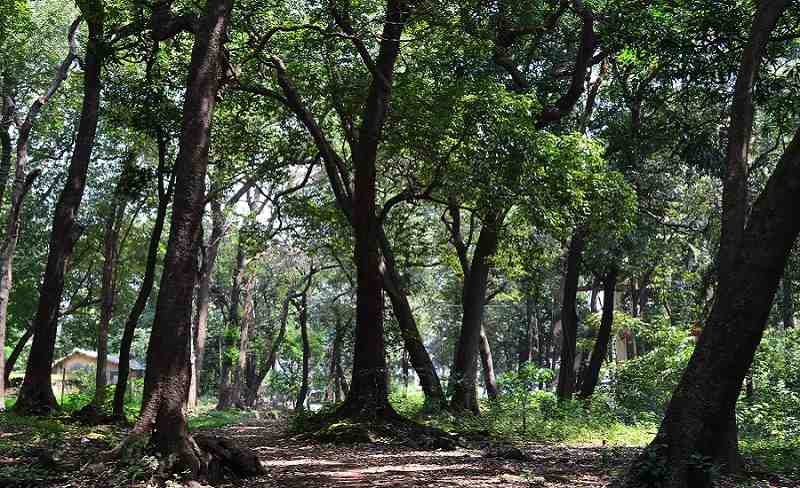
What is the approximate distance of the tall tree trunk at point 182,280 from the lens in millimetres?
7621

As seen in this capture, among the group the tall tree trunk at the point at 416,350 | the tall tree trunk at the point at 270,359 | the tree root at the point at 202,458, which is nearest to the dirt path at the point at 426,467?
the tree root at the point at 202,458

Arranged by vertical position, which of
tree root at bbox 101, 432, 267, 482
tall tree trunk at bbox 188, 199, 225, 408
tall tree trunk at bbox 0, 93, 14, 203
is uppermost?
tall tree trunk at bbox 0, 93, 14, 203

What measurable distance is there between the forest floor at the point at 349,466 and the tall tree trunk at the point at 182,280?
0.40m

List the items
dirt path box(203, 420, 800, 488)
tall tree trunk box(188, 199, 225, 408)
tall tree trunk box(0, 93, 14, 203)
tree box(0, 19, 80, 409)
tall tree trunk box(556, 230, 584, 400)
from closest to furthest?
dirt path box(203, 420, 800, 488) → tree box(0, 19, 80, 409) → tall tree trunk box(556, 230, 584, 400) → tall tree trunk box(0, 93, 14, 203) → tall tree trunk box(188, 199, 225, 408)

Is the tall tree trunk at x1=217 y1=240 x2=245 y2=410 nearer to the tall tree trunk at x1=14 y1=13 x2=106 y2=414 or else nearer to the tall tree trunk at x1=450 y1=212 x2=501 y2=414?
the tall tree trunk at x1=450 y1=212 x2=501 y2=414

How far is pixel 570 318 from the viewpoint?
2052 centimetres

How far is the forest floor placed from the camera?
7301mm

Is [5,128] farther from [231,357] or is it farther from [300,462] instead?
[231,357]

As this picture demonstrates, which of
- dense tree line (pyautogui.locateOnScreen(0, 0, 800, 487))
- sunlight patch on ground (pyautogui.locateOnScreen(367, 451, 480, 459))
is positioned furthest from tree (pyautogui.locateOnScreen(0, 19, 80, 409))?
sunlight patch on ground (pyautogui.locateOnScreen(367, 451, 480, 459))

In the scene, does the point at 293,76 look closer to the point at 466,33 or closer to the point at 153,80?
the point at 153,80

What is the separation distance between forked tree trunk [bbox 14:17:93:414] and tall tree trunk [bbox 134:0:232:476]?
7753 millimetres

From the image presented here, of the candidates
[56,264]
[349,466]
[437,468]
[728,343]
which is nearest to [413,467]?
[437,468]

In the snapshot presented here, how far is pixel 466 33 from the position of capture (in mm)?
14023

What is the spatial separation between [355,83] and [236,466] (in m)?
9.33
